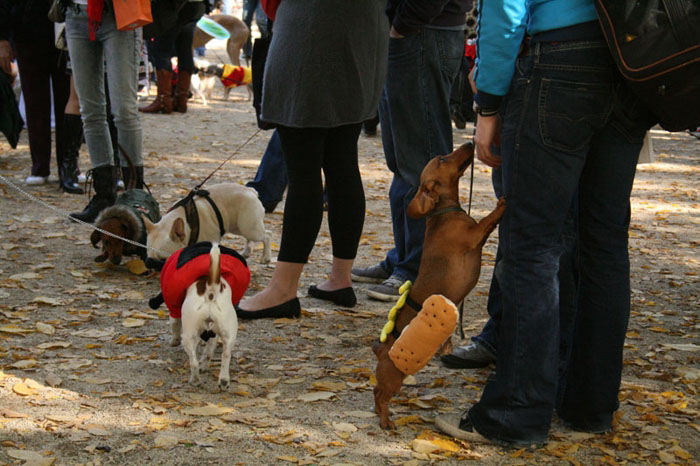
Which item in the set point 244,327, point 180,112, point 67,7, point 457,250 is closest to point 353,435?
point 457,250

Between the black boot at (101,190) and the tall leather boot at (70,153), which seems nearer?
the black boot at (101,190)

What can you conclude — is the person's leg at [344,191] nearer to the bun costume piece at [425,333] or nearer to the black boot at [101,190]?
the bun costume piece at [425,333]

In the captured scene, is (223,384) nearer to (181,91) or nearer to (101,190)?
(101,190)

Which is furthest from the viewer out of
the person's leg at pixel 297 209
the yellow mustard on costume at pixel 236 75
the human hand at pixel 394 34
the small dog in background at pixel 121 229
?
the yellow mustard on costume at pixel 236 75

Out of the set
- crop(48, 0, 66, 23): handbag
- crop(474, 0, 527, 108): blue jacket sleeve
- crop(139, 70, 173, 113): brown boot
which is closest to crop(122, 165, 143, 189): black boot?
crop(48, 0, 66, 23): handbag

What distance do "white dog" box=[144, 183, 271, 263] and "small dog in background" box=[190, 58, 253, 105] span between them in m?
8.31

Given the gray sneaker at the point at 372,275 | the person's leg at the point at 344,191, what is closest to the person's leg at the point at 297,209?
the person's leg at the point at 344,191

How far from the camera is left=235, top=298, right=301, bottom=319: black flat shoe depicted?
13.6 feet

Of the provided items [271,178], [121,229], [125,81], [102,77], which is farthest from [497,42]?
[271,178]

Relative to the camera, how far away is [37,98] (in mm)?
7137

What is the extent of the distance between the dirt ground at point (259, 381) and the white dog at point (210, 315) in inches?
4.2

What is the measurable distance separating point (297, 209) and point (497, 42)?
5.55ft

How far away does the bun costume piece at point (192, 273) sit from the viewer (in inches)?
132

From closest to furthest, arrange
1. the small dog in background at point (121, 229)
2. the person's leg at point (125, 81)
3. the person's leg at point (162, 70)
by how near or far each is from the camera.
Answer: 1. the small dog in background at point (121, 229)
2. the person's leg at point (125, 81)
3. the person's leg at point (162, 70)
